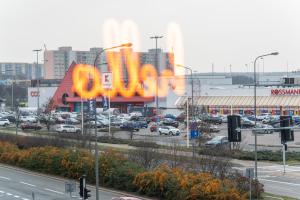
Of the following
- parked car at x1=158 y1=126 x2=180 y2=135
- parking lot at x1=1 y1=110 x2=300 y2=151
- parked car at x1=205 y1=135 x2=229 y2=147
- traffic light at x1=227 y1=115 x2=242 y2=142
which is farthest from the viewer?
parked car at x1=158 y1=126 x2=180 y2=135

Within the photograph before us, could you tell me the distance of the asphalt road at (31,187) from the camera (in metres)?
38.0

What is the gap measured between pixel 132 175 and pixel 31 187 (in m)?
7.83

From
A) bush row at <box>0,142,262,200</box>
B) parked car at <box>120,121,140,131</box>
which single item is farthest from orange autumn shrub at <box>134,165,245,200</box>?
parked car at <box>120,121,140,131</box>

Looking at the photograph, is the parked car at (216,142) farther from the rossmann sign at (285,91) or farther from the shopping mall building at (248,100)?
the rossmann sign at (285,91)

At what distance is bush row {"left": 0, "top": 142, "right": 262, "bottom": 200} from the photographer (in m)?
33.4

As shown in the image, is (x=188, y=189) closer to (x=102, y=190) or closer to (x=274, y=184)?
(x=102, y=190)

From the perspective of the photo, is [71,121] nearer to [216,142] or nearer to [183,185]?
[216,142]

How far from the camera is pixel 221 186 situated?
3341 centimetres

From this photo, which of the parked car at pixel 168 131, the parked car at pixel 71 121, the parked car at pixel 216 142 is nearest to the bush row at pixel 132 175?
the parked car at pixel 216 142

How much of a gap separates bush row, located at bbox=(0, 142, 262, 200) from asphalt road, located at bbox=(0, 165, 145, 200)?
1055 mm

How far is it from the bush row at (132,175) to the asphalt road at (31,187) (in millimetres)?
1055

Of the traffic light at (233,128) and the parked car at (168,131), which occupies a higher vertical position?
the traffic light at (233,128)

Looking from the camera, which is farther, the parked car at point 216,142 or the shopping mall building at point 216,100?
the shopping mall building at point 216,100

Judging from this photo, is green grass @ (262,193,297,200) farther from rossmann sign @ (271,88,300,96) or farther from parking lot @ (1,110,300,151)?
rossmann sign @ (271,88,300,96)
